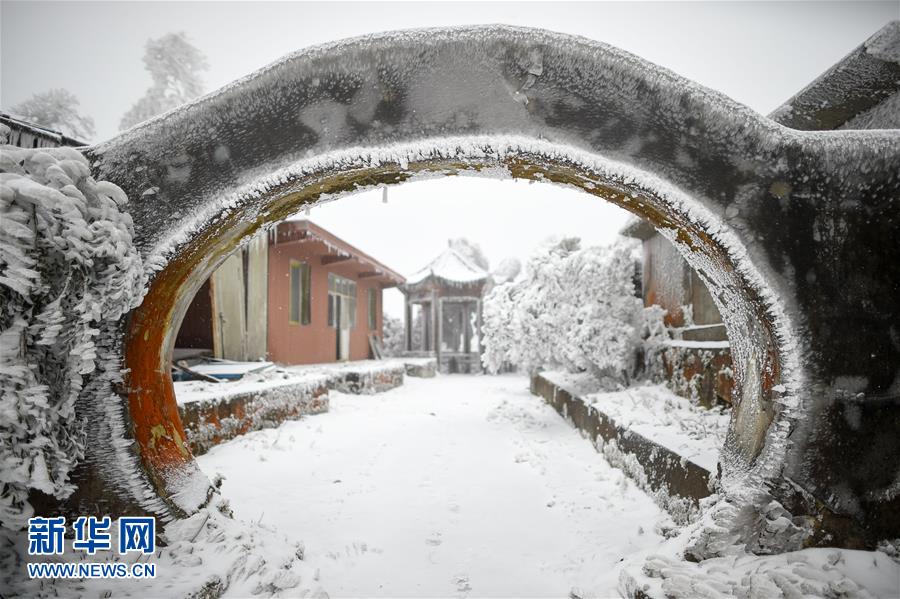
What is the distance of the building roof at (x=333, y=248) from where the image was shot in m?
9.10

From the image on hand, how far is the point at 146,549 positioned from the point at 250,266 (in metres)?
7.34

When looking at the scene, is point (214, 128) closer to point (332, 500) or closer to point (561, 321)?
point (332, 500)

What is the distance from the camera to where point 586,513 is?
132 inches

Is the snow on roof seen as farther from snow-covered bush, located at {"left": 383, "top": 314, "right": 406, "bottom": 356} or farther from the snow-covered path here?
the snow-covered path

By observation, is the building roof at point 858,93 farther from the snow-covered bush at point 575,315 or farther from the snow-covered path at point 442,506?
the snow-covered path at point 442,506

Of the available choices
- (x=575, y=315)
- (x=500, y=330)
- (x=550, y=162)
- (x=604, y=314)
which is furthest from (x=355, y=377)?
(x=550, y=162)

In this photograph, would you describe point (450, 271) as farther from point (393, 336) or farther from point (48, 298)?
point (48, 298)

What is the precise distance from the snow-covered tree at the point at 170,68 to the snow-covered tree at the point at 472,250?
12.7 m

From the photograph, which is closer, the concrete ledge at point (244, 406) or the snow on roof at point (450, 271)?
the concrete ledge at point (244, 406)

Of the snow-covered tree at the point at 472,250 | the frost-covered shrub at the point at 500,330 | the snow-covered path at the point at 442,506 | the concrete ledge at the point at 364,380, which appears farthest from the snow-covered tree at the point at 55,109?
the snow-covered tree at the point at 472,250

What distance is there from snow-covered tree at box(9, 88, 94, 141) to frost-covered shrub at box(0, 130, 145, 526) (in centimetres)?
1084

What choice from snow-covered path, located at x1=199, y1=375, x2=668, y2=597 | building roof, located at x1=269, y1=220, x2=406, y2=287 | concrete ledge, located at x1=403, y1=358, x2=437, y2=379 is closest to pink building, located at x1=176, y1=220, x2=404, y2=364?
building roof, located at x1=269, y1=220, x2=406, y2=287

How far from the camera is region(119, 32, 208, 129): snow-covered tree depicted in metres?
14.2

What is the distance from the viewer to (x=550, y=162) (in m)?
2.11
